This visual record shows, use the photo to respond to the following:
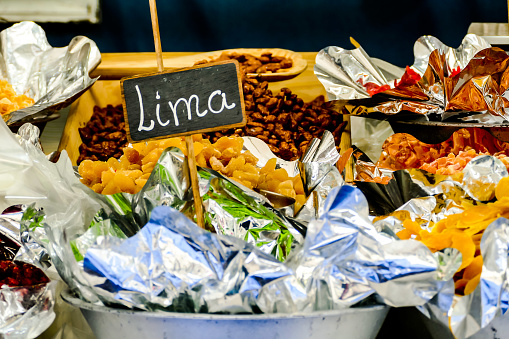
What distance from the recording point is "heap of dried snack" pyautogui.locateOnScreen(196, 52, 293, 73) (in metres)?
1.83

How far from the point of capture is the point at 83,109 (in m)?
1.73

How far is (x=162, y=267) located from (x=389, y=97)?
2.73ft

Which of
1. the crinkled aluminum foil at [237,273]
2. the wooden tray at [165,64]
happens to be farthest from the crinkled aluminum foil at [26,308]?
the wooden tray at [165,64]

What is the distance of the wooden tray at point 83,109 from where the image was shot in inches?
61.4

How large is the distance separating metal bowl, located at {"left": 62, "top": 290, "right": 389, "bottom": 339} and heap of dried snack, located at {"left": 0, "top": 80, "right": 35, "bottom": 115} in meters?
1.04

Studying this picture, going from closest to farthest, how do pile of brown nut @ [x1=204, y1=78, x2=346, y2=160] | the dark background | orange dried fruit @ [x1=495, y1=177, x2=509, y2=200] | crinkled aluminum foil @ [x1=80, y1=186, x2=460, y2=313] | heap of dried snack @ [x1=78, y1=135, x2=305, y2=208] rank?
crinkled aluminum foil @ [x1=80, y1=186, x2=460, y2=313] < orange dried fruit @ [x1=495, y1=177, x2=509, y2=200] < heap of dried snack @ [x1=78, y1=135, x2=305, y2=208] < pile of brown nut @ [x1=204, y1=78, x2=346, y2=160] < the dark background

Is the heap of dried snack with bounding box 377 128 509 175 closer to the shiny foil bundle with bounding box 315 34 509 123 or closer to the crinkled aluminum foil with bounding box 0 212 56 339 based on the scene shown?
the shiny foil bundle with bounding box 315 34 509 123

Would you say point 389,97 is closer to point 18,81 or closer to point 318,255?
point 318,255

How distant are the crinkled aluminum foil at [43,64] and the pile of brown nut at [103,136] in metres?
0.11

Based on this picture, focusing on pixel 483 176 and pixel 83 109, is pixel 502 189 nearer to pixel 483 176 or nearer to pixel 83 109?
pixel 483 176

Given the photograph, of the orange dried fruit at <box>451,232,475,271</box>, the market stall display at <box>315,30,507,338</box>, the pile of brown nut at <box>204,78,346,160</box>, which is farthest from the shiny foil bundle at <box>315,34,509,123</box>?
the orange dried fruit at <box>451,232,475,271</box>

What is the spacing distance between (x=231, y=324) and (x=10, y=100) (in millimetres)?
1245

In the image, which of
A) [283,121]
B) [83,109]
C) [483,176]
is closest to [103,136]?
[83,109]

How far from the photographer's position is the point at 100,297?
659 millimetres
